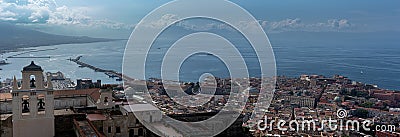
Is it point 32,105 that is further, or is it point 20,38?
point 20,38

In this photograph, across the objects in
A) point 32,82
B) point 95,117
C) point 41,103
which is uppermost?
point 32,82

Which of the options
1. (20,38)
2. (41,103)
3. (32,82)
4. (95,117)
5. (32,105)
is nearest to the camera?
(32,105)

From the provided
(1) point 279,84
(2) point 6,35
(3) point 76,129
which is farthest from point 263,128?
(2) point 6,35

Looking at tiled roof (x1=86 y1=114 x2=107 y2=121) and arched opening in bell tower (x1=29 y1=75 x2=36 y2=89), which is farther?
tiled roof (x1=86 y1=114 x2=107 y2=121)

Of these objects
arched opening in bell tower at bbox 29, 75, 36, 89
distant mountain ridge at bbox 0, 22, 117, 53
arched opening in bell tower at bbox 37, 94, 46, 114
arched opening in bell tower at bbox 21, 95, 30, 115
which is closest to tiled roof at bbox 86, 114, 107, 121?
arched opening in bell tower at bbox 37, 94, 46, 114

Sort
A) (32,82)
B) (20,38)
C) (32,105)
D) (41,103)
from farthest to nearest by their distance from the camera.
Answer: (20,38), (41,103), (32,82), (32,105)

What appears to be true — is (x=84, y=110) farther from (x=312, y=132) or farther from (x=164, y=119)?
(x=312, y=132)

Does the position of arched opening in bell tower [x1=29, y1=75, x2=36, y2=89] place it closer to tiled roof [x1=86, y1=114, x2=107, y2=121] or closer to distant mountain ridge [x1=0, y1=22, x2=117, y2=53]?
tiled roof [x1=86, y1=114, x2=107, y2=121]

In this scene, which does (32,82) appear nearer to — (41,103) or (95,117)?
(41,103)

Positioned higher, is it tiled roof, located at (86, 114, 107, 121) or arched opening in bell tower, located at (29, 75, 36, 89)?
arched opening in bell tower, located at (29, 75, 36, 89)

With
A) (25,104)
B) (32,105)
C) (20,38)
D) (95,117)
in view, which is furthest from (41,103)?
(20,38)
